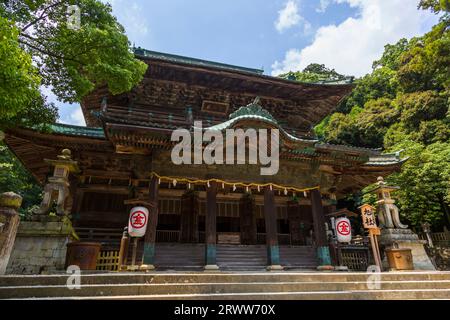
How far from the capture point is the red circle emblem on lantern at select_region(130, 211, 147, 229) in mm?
8289

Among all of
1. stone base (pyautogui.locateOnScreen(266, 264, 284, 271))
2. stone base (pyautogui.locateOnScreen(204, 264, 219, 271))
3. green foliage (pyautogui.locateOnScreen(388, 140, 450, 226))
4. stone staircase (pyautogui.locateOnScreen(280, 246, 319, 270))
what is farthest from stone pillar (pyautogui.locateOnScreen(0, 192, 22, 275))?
green foliage (pyautogui.locateOnScreen(388, 140, 450, 226))

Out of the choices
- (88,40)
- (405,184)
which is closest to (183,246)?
(88,40)

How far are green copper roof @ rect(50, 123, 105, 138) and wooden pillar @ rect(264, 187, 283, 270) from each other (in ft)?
23.3

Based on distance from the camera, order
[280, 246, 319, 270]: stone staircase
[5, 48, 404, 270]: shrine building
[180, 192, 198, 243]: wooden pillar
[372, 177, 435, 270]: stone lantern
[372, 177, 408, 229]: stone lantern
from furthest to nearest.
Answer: [180, 192, 198, 243]: wooden pillar
[280, 246, 319, 270]: stone staircase
[372, 177, 408, 229]: stone lantern
[372, 177, 435, 270]: stone lantern
[5, 48, 404, 270]: shrine building

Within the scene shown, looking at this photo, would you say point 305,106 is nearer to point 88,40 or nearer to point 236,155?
point 236,155

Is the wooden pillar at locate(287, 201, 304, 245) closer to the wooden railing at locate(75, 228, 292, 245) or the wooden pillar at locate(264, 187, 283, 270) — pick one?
the wooden railing at locate(75, 228, 292, 245)

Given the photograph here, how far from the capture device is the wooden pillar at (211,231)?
9.67 m

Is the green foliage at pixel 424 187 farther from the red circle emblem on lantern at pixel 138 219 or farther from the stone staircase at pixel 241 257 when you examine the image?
the red circle emblem on lantern at pixel 138 219

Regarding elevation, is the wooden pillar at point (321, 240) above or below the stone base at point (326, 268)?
above

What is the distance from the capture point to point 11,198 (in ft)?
18.3

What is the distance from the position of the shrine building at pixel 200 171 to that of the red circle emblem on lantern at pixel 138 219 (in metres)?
0.43

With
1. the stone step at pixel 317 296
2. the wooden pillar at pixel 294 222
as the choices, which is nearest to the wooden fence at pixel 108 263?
the stone step at pixel 317 296

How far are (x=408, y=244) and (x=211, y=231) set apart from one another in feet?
25.2

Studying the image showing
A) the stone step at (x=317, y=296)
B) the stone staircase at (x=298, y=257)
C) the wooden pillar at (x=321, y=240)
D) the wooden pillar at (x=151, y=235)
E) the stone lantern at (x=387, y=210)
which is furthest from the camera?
the stone staircase at (x=298, y=257)
